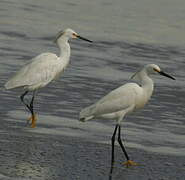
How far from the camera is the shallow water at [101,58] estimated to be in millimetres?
12398

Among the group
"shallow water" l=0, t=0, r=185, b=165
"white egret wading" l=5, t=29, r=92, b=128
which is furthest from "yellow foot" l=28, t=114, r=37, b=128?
"white egret wading" l=5, t=29, r=92, b=128

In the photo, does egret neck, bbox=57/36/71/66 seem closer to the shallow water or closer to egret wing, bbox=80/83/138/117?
the shallow water

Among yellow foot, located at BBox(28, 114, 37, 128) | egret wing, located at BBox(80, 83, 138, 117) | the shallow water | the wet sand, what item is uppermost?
egret wing, located at BBox(80, 83, 138, 117)

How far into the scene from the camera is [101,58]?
18484 mm

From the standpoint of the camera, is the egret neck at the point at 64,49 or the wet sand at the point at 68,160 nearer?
the wet sand at the point at 68,160

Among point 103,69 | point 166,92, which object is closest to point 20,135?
A: point 166,92

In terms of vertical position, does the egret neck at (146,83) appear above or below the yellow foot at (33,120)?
above

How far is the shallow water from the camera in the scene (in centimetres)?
1240

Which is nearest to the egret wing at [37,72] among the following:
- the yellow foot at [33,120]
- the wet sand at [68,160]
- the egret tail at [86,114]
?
the yellow foot at [33,120]

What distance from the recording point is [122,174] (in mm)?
10031

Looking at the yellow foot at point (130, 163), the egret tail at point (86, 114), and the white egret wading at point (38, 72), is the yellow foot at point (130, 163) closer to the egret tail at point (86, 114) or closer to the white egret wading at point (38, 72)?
the egret tail at point (86, 114)

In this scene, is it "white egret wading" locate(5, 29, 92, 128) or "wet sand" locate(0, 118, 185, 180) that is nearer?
"wet sand" locate(0, 118, 185, 180)

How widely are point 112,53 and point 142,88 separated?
793 cm

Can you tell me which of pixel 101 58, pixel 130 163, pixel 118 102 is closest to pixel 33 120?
pixel 118 102
